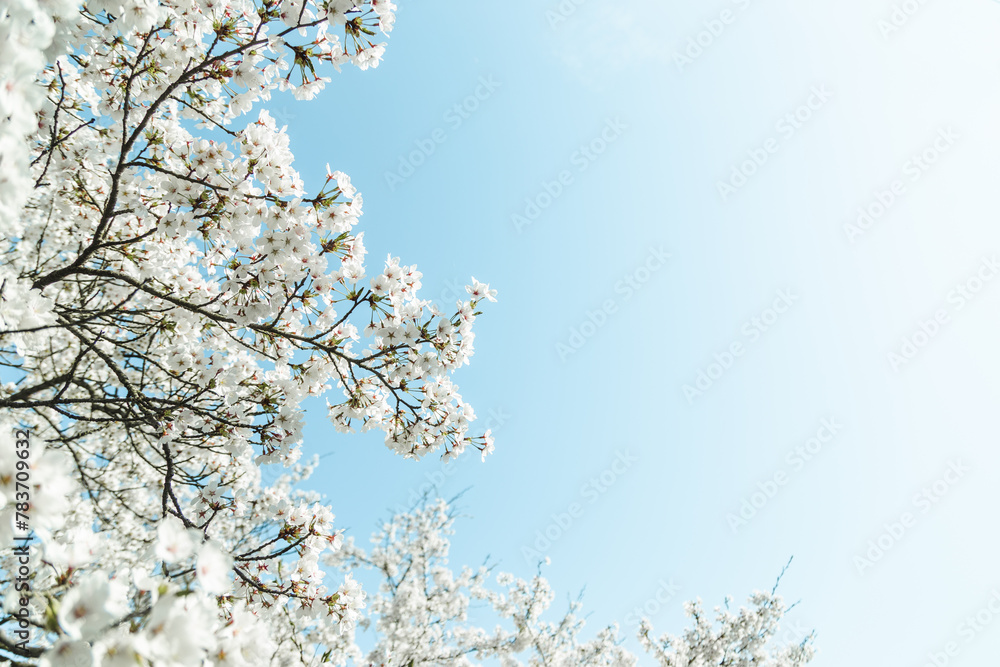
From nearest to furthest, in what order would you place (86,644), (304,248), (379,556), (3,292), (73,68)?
(86,644)
(3,292)
(304,248)
(73,68)
(379,556)

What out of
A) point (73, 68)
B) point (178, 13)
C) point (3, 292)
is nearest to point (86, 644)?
point (3, 292)

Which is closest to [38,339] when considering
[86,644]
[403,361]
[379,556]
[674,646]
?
[403,361]

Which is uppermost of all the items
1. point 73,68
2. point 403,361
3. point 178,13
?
point 73,68

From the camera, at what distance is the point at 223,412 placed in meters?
4.05

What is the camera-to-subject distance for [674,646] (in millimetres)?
12070

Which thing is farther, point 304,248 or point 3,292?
point 304,248

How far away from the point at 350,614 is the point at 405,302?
2332 mm

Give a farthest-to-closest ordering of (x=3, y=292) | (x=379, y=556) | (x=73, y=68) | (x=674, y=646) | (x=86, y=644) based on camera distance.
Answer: (x=379, y=556)
(x=674, y=646)
(x=73, y=68)
(x=3, y=292)
(x=86, y=644)

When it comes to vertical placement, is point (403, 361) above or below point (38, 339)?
below

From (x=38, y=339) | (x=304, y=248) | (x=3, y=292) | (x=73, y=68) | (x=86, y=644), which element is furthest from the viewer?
(x=73, y=68)

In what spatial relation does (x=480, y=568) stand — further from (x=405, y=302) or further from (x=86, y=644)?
(x=86, y=644)

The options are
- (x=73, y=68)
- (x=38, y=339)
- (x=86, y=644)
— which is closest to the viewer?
(x=86, y=644)

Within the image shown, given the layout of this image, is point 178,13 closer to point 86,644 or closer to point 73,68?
point 73,68

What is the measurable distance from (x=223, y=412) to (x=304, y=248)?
5.17 feet
